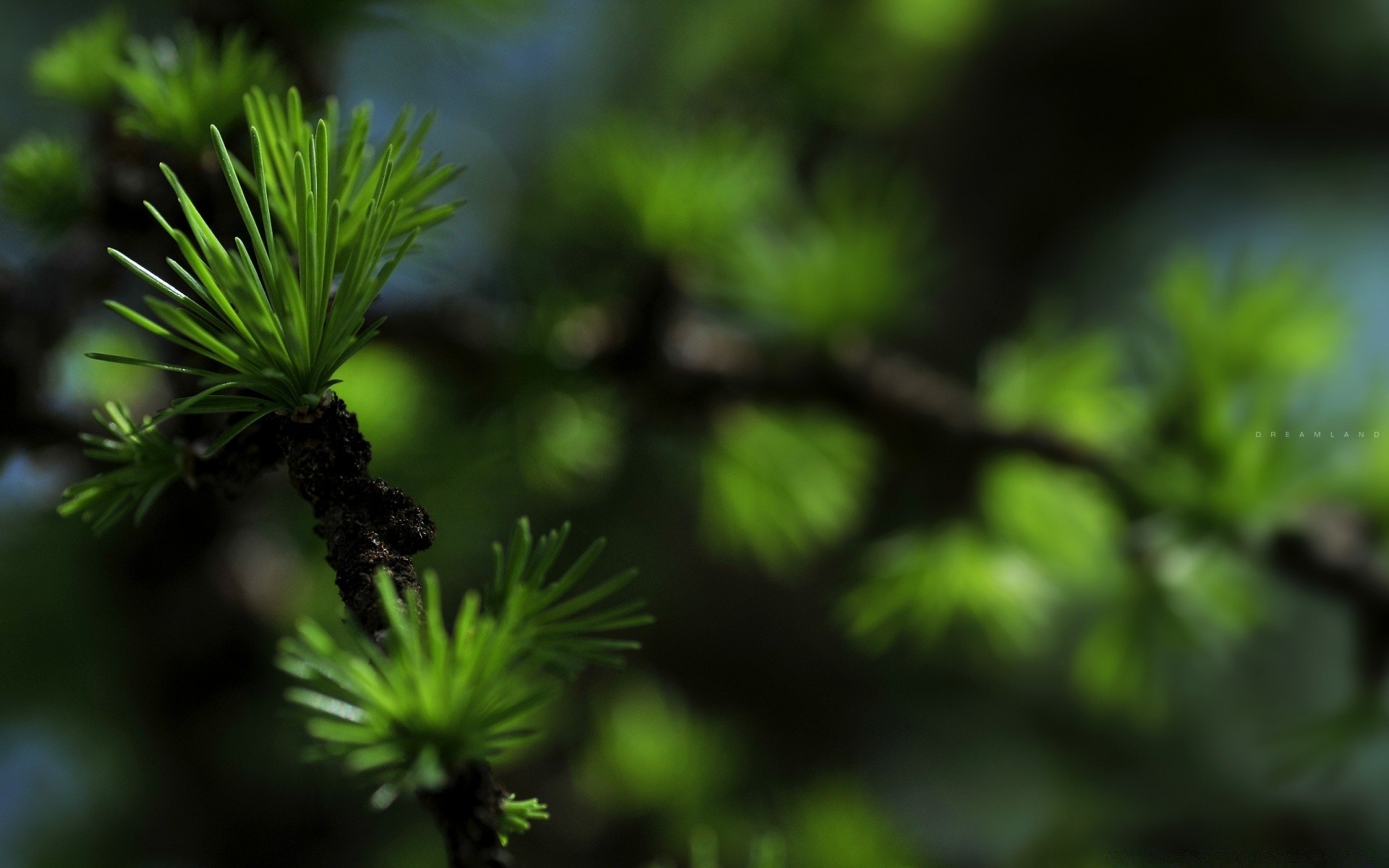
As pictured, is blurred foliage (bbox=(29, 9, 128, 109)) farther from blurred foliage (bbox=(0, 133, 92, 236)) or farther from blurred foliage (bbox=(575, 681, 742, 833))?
blurred foliage (bbox=(575, 681, 742, 833))

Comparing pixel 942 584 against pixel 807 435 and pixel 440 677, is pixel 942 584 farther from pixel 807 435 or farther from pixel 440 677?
pixel 440 677

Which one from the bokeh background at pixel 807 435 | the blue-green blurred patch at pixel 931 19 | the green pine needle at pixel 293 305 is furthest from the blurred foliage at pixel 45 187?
the blue-green blurred patch at pixel 931 19

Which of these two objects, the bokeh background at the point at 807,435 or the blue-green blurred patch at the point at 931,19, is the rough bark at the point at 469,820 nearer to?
the bokeh background at the point at 807,435

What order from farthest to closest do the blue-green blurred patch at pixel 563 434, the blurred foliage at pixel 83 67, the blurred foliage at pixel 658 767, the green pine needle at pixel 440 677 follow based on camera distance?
the blurred foliage at pixel 658 767 → the blue-green blurred patch at pixel 563 434 → the blurred foliage at pixel 83 67 → the green pine needle at pixel 440 677

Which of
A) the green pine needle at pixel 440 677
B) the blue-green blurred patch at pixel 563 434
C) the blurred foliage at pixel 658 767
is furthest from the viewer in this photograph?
the blurred foliage at pixel 658 767

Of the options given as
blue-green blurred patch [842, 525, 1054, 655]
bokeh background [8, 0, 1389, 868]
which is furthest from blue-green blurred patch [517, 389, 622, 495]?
blue-green blurred patch [842, 525, 1054, 655]

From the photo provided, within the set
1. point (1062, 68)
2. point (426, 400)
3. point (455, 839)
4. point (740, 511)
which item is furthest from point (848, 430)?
point (1062, 68)
